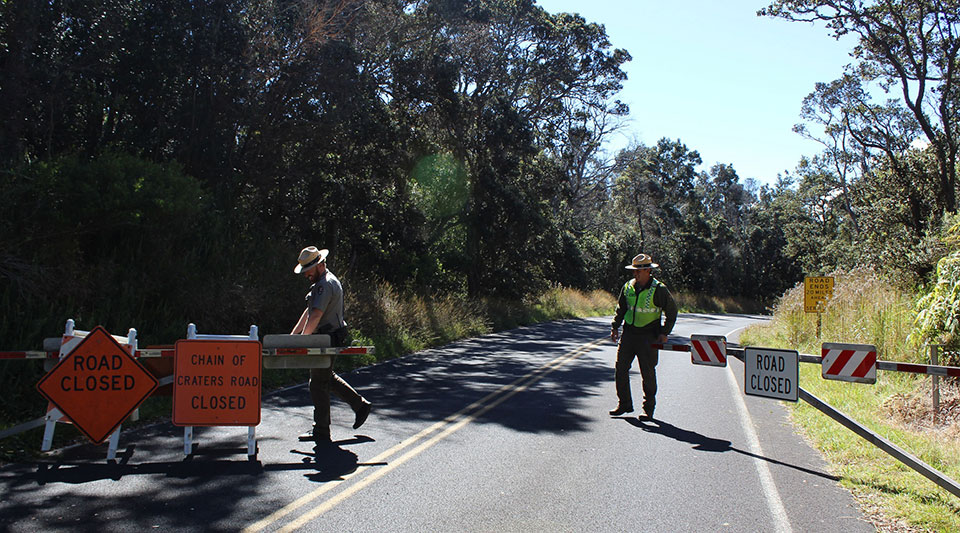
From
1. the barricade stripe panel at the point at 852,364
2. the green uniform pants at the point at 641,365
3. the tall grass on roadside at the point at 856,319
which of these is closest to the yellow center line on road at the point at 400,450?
the green uniform pants at the point at 641,365

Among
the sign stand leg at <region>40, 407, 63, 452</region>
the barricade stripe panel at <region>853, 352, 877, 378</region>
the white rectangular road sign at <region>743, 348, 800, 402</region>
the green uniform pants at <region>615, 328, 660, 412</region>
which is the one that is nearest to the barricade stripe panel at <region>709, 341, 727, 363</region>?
the white rectangular road sign at <region>743, 348, 800, 402</region>

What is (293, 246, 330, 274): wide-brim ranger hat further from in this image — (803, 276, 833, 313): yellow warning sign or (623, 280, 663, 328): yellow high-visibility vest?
(803, 276, 833, 313): yellow warning sign

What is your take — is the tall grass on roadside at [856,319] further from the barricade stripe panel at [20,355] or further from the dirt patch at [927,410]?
the barricade stripe panel at [20,355]

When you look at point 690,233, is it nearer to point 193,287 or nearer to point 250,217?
point 250,217

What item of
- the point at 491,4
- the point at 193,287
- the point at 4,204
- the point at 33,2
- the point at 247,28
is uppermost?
the point at 491,4

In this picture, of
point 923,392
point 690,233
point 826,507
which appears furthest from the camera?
point 690,233

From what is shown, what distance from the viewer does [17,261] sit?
34.2ft

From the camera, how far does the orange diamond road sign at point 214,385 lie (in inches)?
278

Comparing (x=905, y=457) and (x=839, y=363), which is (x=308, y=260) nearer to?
(x=839, y=363)

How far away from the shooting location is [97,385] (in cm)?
670

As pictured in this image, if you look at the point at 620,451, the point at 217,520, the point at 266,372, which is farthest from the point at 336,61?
the point at 217,520

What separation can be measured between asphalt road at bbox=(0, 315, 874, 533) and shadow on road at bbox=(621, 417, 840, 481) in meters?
0.03

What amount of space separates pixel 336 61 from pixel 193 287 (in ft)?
24.9

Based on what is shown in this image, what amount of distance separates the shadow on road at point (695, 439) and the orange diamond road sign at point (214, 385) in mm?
4450
